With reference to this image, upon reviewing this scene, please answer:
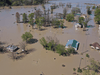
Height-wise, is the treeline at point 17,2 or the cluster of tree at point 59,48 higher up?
the treeline at point 17,2

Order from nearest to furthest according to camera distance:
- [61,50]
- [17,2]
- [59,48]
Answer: [61,50] → [59,48] → [17,2]

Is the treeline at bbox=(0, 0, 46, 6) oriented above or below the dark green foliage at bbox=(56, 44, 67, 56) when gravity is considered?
above

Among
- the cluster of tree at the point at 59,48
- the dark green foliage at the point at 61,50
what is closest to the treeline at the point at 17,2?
the cluster of tree at the point at 59,48

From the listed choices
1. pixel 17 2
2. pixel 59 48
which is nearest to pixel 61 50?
pixel 59 48

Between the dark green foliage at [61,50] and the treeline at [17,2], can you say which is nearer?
the dark green foliage at [61,50]

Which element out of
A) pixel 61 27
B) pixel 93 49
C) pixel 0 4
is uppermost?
pixel 0 4

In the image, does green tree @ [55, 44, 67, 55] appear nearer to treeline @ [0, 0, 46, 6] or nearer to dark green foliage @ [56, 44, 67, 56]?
dark green foliage @ [56, 44, 67, 56]

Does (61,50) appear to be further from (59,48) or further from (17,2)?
(17,2)

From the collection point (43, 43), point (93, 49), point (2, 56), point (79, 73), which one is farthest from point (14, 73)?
point (93, 49)

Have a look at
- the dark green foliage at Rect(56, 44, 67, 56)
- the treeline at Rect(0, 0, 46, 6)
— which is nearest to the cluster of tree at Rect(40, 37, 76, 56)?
the dark green foliage at Rect(56, 44, 67, 56)

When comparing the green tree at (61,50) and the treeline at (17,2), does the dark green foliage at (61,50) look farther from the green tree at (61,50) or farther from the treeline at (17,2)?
the treeline at (17,2)

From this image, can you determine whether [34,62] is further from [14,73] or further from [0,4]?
[0,4]
